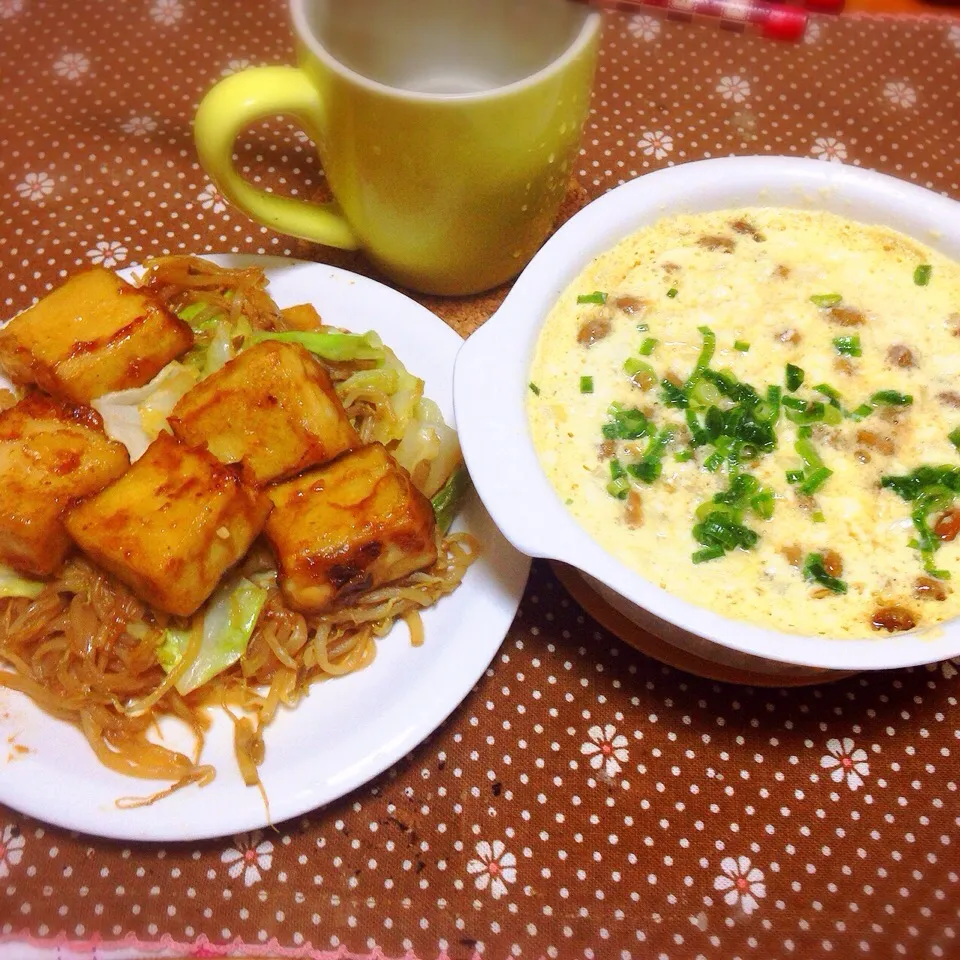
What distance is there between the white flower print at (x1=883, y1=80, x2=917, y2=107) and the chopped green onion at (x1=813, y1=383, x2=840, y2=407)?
3.70 feet

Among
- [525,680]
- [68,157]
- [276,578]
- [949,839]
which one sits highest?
[68,157]

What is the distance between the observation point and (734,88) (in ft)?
6.47

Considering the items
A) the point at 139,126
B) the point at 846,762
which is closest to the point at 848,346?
the point at 846,762

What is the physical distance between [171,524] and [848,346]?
38.8 inches

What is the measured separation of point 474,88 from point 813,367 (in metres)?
0.81

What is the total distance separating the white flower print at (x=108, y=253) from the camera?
1672 mm

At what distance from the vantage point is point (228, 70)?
2.00 m

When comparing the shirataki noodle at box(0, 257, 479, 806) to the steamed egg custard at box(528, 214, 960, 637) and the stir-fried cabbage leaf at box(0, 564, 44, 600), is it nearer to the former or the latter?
the stir-fried cabbage leaf at box(0, 564, 44, 600)

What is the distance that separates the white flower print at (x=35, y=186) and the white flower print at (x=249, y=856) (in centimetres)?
139

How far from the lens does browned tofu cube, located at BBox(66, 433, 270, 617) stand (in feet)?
3.47

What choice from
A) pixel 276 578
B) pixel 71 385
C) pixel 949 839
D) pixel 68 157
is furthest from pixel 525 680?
pixel 68 157

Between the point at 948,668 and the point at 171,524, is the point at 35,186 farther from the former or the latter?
the point at 948,668

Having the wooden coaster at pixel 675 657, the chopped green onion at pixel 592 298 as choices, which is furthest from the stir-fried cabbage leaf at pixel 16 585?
the chopped green onion at pixel 592 298

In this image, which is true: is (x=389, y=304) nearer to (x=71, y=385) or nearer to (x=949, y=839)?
(x=71, y=385)
